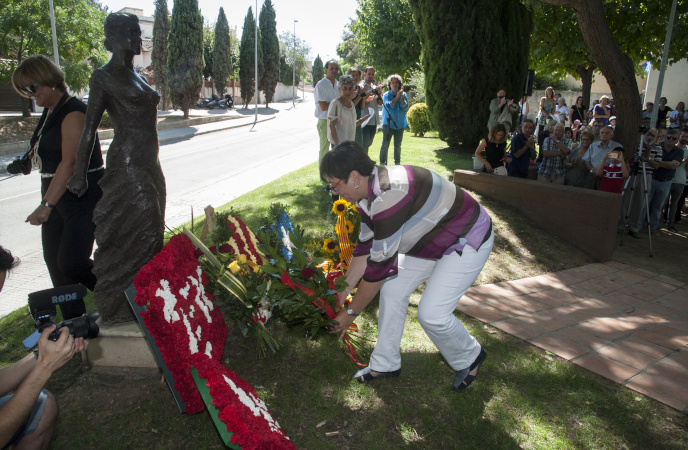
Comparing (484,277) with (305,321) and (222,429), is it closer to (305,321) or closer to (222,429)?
(305,321)

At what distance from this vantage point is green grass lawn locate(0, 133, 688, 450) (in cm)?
271

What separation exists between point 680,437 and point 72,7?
20925 mm

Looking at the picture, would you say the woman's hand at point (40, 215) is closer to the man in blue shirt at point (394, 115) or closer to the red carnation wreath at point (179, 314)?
the red carnation wreath at point (179, 314)

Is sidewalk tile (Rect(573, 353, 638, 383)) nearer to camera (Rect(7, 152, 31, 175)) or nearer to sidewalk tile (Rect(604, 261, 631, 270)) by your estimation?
sidewalk tile (Rect(604, 261, 631, 270))

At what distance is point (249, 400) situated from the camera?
7.52 ft

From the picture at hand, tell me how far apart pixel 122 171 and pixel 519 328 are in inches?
135

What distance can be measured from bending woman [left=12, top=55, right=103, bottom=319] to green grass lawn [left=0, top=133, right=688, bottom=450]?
72 cm

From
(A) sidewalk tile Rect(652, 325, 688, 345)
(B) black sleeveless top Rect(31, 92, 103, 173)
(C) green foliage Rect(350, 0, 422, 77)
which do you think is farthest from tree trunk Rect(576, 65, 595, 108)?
(B) black sleeveless top Rect(31, 92, 103, 173)

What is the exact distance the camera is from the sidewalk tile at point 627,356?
12.2ft

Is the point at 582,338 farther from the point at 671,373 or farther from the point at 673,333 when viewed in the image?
the point at 673,333

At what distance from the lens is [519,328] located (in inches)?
166

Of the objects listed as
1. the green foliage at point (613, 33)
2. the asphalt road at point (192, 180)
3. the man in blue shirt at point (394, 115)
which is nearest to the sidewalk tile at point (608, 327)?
the asphalt road at point (192, 180)

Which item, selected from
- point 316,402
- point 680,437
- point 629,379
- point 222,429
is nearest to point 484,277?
point 629,379

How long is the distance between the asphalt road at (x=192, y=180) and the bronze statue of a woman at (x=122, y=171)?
2.18 m
